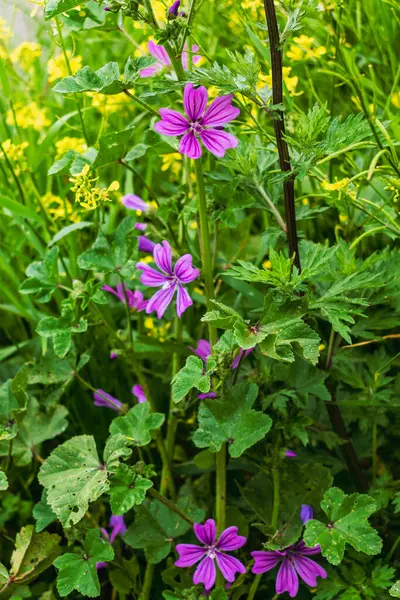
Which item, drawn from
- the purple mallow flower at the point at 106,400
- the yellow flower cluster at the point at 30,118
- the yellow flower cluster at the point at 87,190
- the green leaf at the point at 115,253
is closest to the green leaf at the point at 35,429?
the purple mallow flower at the point at 106,400

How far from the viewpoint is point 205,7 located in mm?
1825

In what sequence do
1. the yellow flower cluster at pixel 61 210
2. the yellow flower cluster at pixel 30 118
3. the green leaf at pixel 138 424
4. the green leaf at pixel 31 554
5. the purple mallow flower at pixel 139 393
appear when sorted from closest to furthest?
the green leaf at pixel 138 424
the green leaf at pixel 31 554
the purple mallow flower at pixel 139 393
the yellow flower cluster at pixel 61 210
the yellow flower cluster at pixel 30 118

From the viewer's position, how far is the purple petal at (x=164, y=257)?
39.8 inches

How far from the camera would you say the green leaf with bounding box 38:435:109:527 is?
0.92 meters

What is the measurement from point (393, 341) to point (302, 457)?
31 cm

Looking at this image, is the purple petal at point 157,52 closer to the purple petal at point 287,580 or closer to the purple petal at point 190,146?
the purple petal at point 190,146

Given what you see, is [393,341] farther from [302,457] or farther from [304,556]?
[304,556]

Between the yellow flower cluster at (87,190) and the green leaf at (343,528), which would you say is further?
the yellow flower cluster at (87,190)

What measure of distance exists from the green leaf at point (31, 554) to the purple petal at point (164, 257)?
0.43 metres

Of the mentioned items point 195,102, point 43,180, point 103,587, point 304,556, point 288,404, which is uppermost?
point 195,102

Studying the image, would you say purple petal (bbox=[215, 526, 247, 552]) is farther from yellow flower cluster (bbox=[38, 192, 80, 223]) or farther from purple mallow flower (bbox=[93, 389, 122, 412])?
yellow flower cluster (bbox=[38, 192, 80, 223])

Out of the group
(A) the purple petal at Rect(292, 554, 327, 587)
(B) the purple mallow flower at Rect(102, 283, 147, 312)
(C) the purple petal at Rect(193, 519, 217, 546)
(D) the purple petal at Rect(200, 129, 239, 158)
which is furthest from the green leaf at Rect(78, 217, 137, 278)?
(A) the purple petal at Rect(292, 554, 327, 587)

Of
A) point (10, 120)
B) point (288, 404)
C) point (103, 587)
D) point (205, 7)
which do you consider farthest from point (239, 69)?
point (10, 120)

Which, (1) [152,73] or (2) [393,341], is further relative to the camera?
(2) [393,341]
